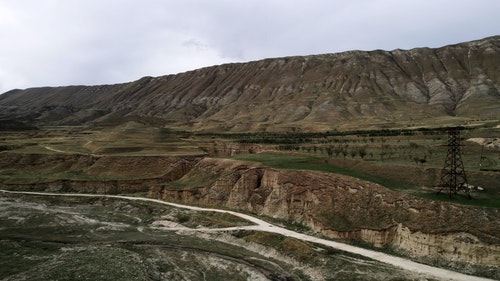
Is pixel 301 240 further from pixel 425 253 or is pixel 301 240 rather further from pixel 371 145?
pixel 371 145

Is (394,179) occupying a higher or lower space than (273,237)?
higher

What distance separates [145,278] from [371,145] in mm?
62510

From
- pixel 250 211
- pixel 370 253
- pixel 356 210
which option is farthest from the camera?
pixel 250 211

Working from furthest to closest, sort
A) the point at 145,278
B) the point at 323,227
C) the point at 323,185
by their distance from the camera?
the point at 323,185 → the point at 323,227 → the point at 145,278

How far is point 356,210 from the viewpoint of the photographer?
5203 centimetres

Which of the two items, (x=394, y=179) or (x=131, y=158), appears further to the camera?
(x=131, y=158)

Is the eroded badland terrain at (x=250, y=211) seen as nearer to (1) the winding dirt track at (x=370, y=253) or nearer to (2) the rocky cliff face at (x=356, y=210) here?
(2) the rocky cliff face at (x=356, y=210)

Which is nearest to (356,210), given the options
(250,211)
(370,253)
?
(370,253)

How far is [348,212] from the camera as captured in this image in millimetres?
52656

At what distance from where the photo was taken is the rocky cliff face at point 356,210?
41.0 metres

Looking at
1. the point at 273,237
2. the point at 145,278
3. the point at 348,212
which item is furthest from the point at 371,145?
the point at 145,278

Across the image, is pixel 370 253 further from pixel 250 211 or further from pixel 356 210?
pixel 250 211

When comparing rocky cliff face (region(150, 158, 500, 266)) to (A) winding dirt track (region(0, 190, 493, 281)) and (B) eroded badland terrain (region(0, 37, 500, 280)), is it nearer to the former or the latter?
(B) eroded badland terrain (region(0, 37, 500, 280))

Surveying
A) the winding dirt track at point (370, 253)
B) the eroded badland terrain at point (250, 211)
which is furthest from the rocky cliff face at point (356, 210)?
the winding dirt track at point (370, 253)
